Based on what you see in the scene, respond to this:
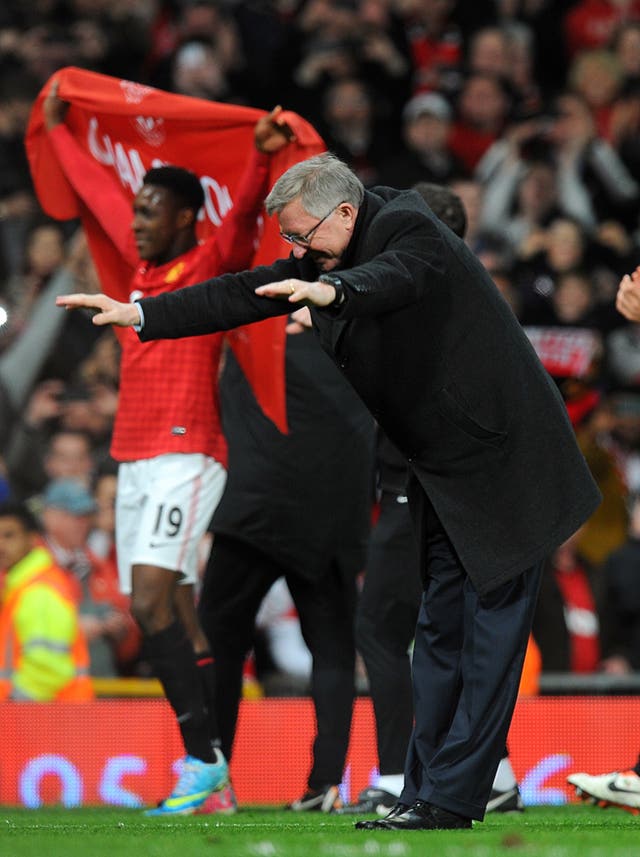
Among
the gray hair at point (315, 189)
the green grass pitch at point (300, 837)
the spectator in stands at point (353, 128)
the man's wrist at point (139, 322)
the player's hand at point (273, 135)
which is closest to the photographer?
the green grass pitch at point (300, 837)

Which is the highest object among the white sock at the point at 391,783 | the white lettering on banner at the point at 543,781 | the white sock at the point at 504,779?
the white sock at the point at 504,779

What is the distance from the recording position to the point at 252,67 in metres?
13.8

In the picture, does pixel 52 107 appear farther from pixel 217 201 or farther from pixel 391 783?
pixel 391 783

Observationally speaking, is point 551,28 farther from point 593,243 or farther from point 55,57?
point 55,57

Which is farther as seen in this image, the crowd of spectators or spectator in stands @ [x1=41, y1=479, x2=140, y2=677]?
the crowd of spectators

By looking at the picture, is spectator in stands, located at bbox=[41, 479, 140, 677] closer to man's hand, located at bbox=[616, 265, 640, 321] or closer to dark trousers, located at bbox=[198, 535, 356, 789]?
dark trousers, located at bbox=[198, 535, 356, 789]

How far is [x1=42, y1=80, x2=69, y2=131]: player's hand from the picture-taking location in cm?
771

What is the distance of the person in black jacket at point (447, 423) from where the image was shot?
5.29m

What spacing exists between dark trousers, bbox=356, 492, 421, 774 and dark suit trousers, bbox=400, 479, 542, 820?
105cm

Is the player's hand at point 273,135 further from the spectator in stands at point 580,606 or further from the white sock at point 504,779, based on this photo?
Answer: the spectator in stands at point 580,606

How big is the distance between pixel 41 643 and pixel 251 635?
6.73ft

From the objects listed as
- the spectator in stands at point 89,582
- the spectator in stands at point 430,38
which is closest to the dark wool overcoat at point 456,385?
the spectator in stands at point 89,582

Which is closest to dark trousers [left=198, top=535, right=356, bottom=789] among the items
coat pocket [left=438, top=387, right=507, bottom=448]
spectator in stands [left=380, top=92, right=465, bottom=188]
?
coat pocket [left=438, top=387, right=507, bottom=448]

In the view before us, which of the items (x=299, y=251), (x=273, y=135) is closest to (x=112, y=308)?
(x=299, y=251)
